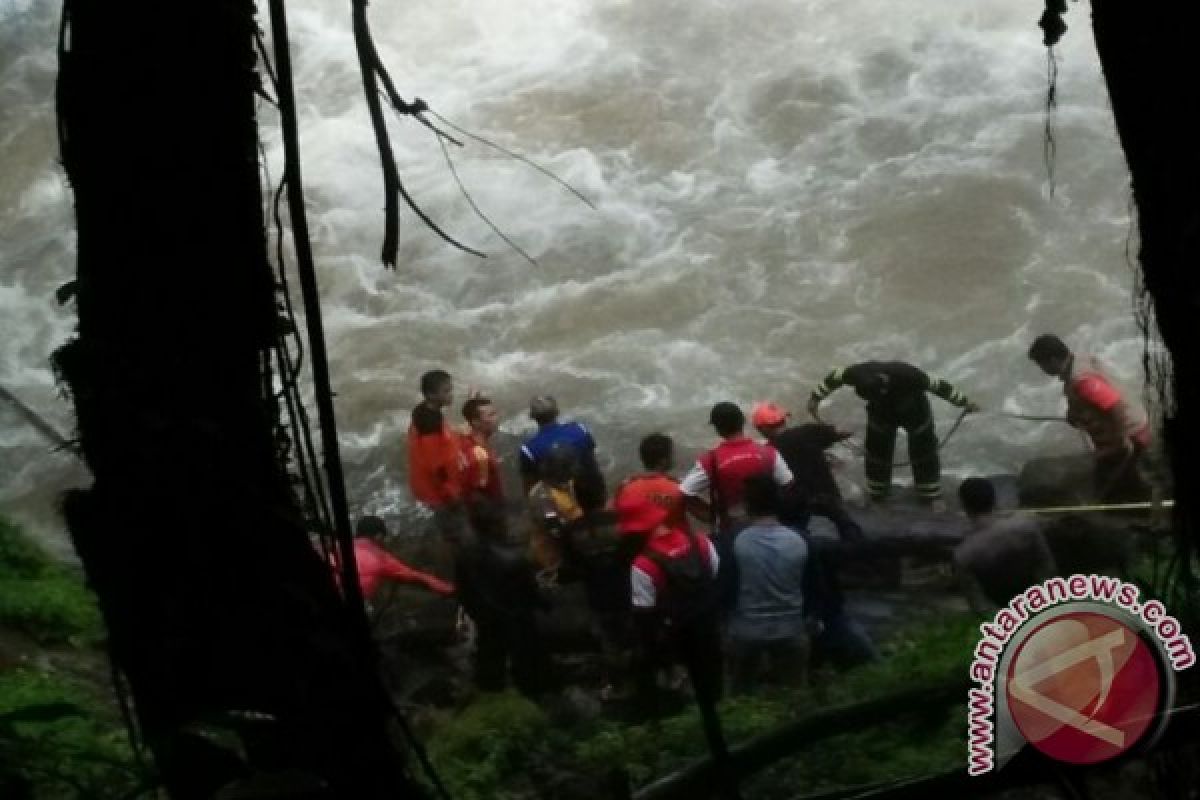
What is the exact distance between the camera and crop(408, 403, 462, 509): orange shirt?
236 inches

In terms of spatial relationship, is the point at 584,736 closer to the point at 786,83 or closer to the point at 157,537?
the point at 157,537

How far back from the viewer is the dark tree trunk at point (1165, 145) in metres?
1.52

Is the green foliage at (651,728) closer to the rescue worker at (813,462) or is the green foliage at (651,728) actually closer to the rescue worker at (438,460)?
the rescue worker at (813,462)

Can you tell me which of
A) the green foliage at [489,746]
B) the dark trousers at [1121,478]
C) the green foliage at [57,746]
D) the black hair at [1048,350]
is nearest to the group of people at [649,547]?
the green foliage at [489,746]

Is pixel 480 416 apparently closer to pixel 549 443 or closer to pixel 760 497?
pixel 549 443

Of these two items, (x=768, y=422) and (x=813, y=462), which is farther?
(x=768, y=422)

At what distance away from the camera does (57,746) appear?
1.89 metres

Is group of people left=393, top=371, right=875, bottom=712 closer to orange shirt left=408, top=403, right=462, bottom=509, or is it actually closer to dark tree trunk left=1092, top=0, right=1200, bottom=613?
orange shirt left=408, top=403, right=462, bottom=509

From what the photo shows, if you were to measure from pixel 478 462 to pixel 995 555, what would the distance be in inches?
81.7

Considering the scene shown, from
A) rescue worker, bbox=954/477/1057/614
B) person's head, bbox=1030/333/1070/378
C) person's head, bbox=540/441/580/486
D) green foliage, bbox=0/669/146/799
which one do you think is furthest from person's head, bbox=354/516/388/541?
person's head, bbox=1030/333/1070/378

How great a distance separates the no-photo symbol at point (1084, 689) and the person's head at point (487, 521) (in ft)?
11.6

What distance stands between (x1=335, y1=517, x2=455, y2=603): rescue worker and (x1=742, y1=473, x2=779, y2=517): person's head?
3.91 ft

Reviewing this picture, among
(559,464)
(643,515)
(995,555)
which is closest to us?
(995,555)

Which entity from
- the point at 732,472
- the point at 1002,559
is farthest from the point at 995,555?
the point at 732,472
